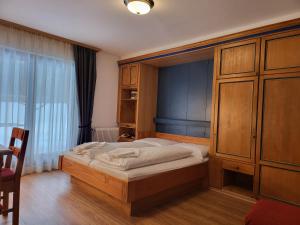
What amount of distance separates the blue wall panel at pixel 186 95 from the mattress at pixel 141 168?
0.85m

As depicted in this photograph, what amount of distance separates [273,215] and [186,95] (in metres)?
Answer: 2.84

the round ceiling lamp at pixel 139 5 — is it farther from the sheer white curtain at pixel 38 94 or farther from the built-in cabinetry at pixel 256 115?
the sheer white curtain at pixel 38 94

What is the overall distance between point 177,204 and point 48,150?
2.52 m

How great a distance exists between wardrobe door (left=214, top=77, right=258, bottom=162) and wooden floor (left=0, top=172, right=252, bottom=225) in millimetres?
689

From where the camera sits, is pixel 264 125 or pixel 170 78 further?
pixel 170 78

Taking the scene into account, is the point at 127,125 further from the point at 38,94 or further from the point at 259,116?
the point at 259,116

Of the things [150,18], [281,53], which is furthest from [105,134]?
[281,53]

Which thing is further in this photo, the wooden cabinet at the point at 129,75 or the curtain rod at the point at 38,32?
the wooden cabinet at the point at 129,75

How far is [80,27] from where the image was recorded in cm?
331

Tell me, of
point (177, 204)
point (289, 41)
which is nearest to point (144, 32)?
point (289, 41)

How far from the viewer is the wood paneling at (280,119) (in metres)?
2.57

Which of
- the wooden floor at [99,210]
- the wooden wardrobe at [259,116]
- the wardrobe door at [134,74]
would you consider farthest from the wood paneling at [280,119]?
the wardrobe door at [134,74]

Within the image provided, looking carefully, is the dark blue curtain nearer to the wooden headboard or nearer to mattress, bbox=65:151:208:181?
mattress, bbox=65:151:208:181

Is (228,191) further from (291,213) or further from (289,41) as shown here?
(289,41)
